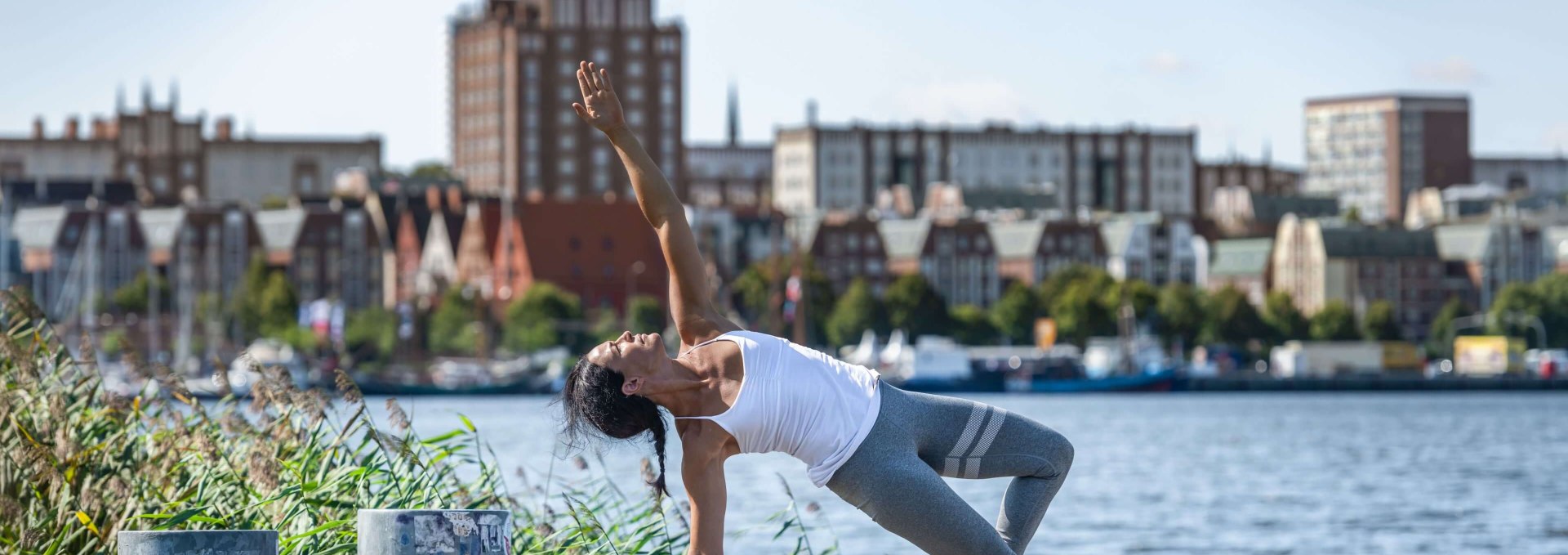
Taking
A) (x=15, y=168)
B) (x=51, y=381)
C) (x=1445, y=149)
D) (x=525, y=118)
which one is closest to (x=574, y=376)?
(x=51, y=381)

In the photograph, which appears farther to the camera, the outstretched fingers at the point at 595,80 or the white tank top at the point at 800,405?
the outstretched fingers at the point at 595,80

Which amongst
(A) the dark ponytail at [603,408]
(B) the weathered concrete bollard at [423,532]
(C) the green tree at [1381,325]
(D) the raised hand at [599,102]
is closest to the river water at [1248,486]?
(A) the dark ponytail at [603,408]

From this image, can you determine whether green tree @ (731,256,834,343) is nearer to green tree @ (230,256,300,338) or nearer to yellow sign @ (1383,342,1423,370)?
green tree @ (230,256,300,338)

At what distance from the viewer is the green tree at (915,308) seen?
12438cm

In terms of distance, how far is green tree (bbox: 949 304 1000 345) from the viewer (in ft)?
415

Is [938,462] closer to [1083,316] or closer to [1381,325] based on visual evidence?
[1083,316]

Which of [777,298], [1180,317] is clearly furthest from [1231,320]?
[777,298]

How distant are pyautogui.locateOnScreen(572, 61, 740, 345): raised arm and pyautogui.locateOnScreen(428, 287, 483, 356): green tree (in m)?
106

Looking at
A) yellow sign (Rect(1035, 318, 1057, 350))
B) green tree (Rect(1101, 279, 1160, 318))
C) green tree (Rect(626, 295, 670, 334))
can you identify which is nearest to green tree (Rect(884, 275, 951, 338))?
yellow sign (Rect(1035, 318, 1057, 350))

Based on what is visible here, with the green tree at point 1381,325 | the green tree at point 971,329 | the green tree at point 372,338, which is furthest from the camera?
the green tree at point 1381,325

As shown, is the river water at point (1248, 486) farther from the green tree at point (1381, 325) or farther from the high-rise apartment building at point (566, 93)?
the high-rise apartment building at point (566, 93)

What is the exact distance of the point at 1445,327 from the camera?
135 metres

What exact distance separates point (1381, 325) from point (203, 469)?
125 m

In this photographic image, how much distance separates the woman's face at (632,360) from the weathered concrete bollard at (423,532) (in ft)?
1.59
